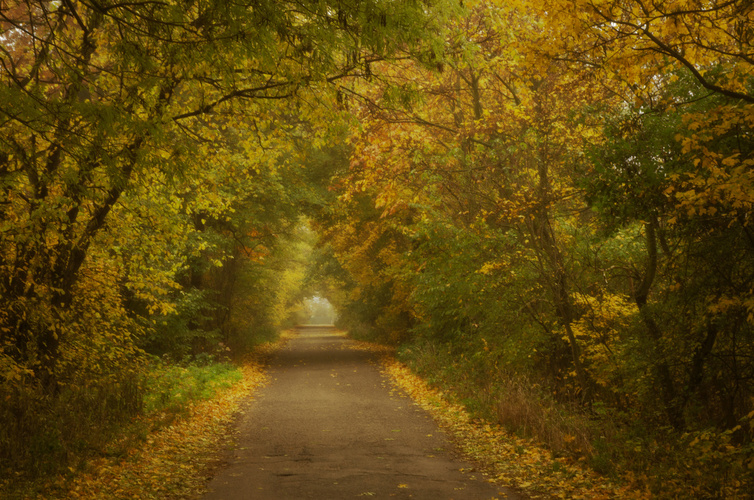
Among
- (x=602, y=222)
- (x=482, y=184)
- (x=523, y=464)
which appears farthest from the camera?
(x=482, y=184)

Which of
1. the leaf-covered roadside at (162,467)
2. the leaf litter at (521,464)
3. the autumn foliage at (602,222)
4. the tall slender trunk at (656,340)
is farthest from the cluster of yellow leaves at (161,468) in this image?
the tall slender trunk at (656,340)

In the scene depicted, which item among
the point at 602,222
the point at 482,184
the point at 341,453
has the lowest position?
the point at 341,453

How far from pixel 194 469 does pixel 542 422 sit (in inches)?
196

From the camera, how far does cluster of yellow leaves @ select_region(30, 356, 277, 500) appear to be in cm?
622

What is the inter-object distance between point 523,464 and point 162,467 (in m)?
4.66

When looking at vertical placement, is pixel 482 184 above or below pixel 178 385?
above

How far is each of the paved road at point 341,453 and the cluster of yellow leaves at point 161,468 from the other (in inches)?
13.8

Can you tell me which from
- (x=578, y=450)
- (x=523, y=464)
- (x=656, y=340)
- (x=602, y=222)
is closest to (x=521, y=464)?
(x=523, y=464)

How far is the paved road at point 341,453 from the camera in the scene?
6.49 m

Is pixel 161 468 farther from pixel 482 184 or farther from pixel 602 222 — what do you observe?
pixel 482 184

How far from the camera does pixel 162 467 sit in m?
7.39

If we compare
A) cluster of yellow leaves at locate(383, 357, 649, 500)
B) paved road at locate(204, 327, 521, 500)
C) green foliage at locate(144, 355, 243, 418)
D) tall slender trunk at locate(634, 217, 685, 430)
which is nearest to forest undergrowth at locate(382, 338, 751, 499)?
cluster of yellow leaves at locate(383, 357, 649, 500)

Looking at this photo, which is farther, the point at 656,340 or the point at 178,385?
the point at 178,385

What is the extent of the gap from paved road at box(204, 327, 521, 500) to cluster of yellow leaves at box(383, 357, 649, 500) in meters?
0.30
